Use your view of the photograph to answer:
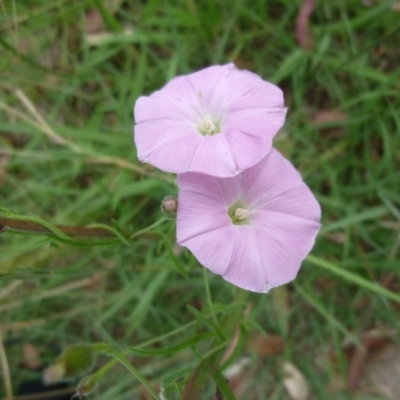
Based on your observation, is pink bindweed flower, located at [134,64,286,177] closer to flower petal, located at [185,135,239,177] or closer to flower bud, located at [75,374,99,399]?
flower petal, located at [185,135,239,177]

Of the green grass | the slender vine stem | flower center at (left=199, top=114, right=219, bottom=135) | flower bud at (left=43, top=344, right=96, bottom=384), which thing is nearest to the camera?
the slender vine stem

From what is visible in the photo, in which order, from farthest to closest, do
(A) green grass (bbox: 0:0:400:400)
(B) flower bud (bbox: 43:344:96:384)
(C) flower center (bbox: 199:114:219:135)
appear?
(A) green grass (bbox: 0:0:400:400) → (B) flower bud (bbox: 43:344:96:384) → (C) flower center (bbox: 199:114:219:135)

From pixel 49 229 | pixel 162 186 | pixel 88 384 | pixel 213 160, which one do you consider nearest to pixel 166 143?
Answer: pixel 213 160

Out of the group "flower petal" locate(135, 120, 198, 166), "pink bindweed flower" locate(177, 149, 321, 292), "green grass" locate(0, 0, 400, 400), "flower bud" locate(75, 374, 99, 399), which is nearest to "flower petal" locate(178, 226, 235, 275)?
"pink bindweed flower" locate(177, 149, 321, 292)

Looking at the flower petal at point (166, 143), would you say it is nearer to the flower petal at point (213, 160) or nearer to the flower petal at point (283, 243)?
the flower petal at point (213, 160)

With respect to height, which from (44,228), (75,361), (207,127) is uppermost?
(207,127)

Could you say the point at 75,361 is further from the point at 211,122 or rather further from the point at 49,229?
the point at 211,122

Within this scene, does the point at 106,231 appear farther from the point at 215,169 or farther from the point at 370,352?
the point at 370,352
